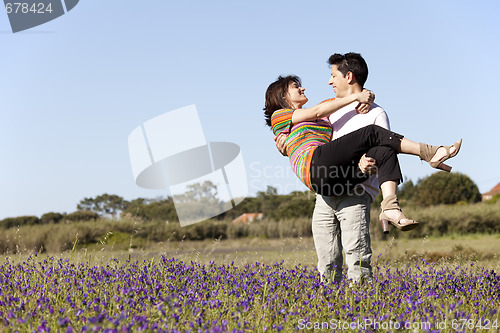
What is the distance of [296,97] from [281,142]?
489 millimetres

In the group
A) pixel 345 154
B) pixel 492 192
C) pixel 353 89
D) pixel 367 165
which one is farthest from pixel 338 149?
pixel 492 192

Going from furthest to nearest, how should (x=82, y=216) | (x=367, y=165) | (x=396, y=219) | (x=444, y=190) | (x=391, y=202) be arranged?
(x=444, y=190) < (x=82, y=216) < (x=367, y=165) < (x=391, y=202) < (x=396, y=219)

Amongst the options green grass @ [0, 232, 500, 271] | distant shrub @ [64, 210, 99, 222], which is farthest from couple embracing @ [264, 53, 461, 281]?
distant shrub @ [64, 210, 99, 222]

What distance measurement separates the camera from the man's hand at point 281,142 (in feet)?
16.3

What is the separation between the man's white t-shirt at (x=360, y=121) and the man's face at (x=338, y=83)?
17 centimetres

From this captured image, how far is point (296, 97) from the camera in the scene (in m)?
5.00

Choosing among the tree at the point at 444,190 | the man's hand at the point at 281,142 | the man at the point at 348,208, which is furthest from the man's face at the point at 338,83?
the tree at the point at 444,190

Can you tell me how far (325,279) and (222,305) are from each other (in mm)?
1455

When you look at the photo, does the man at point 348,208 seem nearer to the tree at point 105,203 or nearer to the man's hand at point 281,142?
the man's hand at point 281,142

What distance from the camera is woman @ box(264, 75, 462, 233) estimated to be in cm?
414

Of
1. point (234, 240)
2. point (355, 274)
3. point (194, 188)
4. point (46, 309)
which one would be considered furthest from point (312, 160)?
point (234, 240)

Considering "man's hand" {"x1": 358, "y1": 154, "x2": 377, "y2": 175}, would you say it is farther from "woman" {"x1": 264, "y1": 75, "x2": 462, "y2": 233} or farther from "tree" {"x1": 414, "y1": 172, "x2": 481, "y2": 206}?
"tree" {"x1": 414, "y1": 172, "x2": 481, "y2": 206}

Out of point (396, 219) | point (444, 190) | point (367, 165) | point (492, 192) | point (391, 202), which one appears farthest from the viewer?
point (492, 192)

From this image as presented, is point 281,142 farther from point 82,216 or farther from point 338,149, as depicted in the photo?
point 82,216
